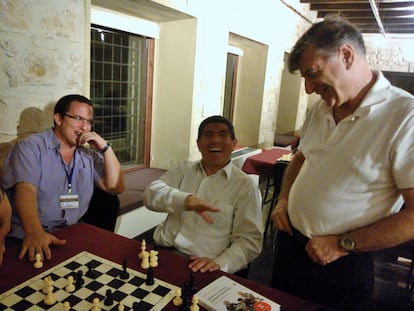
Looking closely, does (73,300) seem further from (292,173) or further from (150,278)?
(292,173)

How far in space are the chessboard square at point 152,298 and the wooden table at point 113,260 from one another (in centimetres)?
5

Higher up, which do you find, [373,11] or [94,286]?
[373,11]

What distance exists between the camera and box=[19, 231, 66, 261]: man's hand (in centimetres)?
132

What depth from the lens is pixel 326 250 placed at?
1.23 metres

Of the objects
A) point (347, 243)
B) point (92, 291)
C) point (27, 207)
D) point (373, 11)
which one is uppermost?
point (373, 11)

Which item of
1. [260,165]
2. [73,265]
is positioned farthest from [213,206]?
[260,165]

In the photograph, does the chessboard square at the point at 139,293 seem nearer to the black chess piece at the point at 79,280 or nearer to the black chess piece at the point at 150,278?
the black chess piece at the point at 150,278

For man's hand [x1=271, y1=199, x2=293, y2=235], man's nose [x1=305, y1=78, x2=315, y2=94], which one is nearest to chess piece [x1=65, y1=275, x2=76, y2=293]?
man's hand [x1=271, y1=199, x2=293, y2=235]

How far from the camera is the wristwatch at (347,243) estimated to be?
1.19 metres

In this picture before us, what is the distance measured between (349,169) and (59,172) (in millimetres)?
1450

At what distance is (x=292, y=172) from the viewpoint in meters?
1.62

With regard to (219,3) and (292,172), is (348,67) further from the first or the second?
(219,3)

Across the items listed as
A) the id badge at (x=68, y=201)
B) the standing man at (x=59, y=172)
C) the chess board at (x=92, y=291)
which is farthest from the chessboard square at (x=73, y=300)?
the id badge at (x=68, y=201)

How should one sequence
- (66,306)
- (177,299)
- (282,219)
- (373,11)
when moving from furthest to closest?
(373,11) < (282,219) < (177,299) < (66,306)
